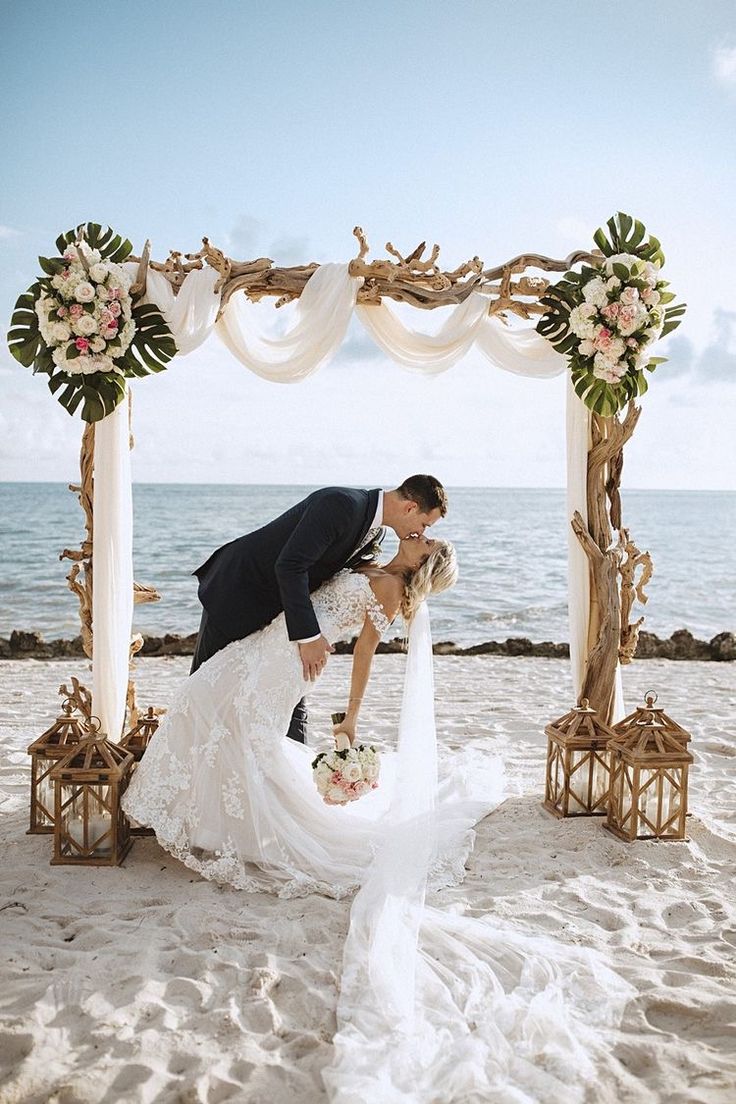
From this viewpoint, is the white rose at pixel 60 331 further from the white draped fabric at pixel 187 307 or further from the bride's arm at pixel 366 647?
the bride's arm at pixel 366 647

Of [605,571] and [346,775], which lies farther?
[605,571]

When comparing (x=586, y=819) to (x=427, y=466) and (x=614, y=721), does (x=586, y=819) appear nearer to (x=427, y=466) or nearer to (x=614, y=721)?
(x=614, y=721)

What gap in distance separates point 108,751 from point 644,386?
3.43 metres

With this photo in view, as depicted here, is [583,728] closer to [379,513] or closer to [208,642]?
[379,513]

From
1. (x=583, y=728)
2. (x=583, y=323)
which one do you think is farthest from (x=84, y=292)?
(x=583, y=728)

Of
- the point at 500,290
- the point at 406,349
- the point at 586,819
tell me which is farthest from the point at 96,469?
the point at 586,819

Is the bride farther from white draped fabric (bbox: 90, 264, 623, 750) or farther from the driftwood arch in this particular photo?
the driftwood arch

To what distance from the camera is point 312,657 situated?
411 cm

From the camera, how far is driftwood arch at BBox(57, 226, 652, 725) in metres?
4.86

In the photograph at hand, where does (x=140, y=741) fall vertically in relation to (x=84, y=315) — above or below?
below

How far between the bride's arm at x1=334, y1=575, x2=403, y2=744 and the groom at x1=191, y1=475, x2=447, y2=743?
0.17 metres

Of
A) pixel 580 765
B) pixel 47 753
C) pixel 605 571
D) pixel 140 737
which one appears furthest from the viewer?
pixel 605 571

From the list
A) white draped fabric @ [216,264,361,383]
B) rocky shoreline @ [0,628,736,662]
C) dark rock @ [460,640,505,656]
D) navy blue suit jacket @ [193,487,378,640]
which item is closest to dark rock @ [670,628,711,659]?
rocky shoreline @ [0,628,736,662]

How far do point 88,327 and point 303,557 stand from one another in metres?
1.67
